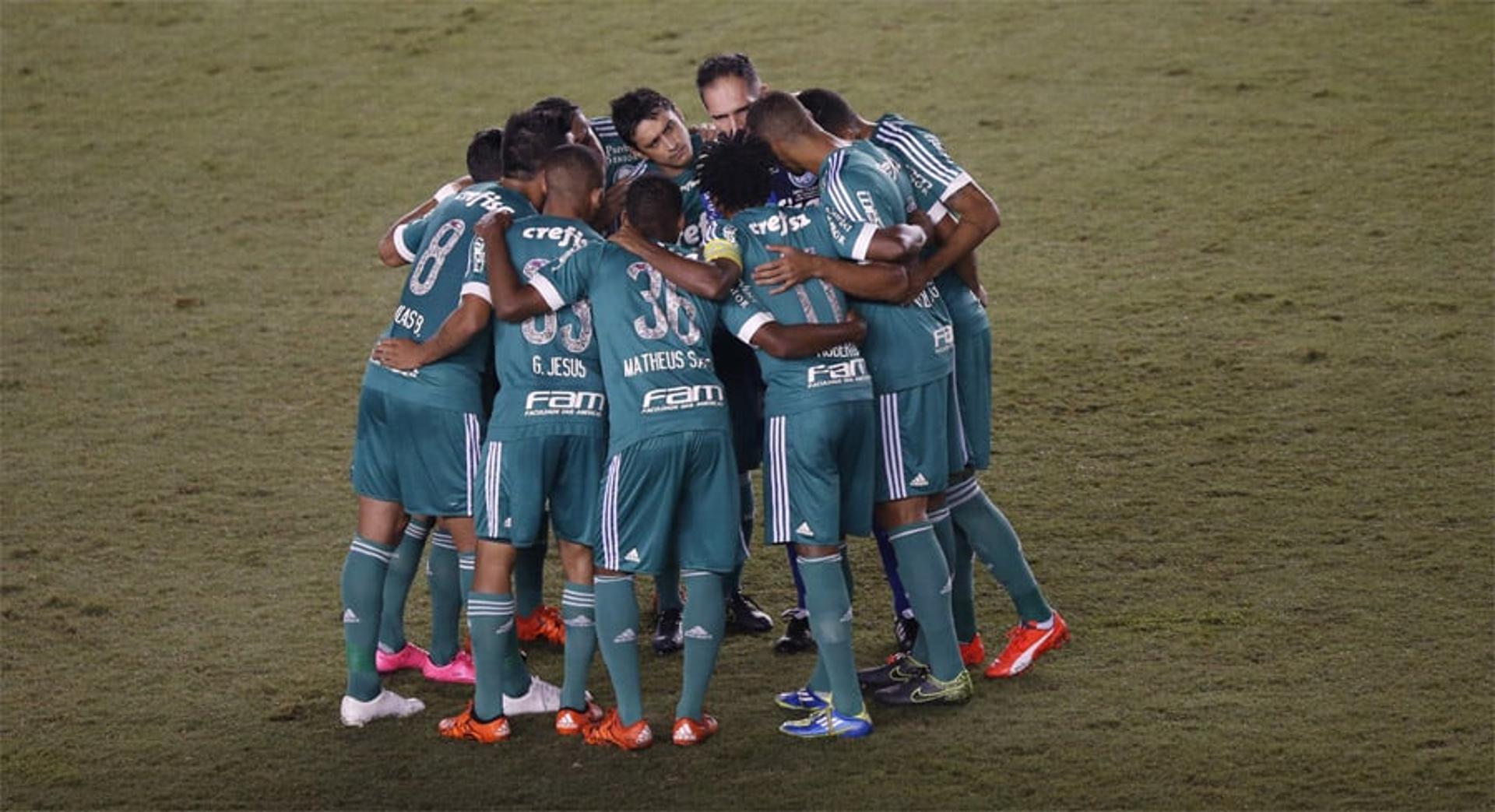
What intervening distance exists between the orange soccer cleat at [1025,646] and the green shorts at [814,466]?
0.80m

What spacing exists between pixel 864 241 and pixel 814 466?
651 millimetres

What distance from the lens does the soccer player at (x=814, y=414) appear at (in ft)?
17.9

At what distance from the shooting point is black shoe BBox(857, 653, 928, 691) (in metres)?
5.96

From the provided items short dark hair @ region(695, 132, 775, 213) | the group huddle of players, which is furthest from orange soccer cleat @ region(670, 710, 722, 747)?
short dark hair @ region(695, 132, 775, 213)

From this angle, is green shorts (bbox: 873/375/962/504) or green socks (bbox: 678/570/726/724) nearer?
green socks (bbox: 678/570/726/724)

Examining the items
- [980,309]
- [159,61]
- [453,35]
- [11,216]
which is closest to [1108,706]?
[980,309]

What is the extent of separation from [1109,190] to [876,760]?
589 centimetres

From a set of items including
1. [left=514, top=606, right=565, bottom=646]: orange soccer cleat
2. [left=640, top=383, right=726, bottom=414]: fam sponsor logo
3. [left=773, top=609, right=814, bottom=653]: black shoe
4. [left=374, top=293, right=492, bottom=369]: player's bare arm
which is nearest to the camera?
[left=640, top=383, right=726, bottom=414]: fam sponsor logo

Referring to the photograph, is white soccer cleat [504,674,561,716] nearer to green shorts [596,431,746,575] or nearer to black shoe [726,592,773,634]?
green shorts [596,431,746,575]

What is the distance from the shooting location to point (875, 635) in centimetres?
644

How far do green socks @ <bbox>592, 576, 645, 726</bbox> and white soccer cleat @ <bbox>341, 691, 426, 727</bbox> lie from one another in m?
0.76

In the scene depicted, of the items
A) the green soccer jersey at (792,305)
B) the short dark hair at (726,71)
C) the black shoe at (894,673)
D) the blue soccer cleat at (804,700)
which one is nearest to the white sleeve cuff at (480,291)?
the green soccer jersey at (792,305)

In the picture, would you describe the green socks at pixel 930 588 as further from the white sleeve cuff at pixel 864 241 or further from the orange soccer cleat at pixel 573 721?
the orange soccer cleat at pixel 573 721

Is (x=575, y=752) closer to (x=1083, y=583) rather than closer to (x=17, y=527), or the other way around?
(x=1083, y=583)
